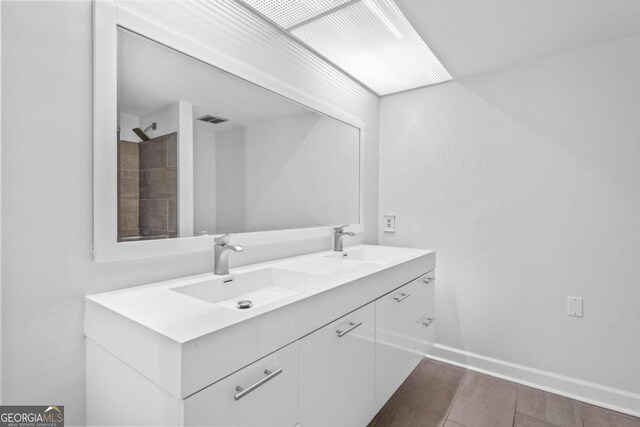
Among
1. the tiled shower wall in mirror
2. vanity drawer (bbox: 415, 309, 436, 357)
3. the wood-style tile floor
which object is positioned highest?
the tiled shower wall in mirror

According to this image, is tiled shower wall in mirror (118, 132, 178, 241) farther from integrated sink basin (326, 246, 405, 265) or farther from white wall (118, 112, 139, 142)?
integrated sink basin (326, 246, 405, 265)

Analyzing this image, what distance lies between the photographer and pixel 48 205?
3.14ft

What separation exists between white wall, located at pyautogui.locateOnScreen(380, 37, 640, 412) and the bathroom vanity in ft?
3.47

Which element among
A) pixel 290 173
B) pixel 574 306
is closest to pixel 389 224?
pixel 290 173

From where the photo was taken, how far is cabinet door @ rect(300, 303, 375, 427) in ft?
3.51

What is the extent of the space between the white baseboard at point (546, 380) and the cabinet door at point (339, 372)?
4.11 ft

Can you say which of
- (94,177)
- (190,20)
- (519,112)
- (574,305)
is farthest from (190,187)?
(574,305)

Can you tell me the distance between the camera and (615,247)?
6.20 ft

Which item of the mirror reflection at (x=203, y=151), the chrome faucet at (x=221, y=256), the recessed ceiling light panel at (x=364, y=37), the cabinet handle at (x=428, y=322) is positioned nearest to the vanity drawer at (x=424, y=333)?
the cabinet handle at (x=428, y=322)

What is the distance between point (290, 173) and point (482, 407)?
1.77m

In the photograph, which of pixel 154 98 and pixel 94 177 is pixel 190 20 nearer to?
pixel 154 98

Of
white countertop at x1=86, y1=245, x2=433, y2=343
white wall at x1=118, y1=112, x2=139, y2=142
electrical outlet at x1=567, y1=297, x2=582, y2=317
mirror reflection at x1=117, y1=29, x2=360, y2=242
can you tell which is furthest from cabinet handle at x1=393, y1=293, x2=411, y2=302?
white wall at x1=118, y1=112, x2=139, y2=142

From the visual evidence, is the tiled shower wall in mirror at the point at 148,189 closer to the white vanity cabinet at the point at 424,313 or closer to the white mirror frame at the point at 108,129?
the white mirror frame at the point at 108,129

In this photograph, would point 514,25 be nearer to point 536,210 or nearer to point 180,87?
point 536,210
